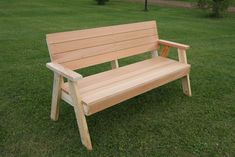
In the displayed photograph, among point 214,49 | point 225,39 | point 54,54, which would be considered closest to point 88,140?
point 54,54

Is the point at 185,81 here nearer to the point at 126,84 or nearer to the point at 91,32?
the point at 126,84

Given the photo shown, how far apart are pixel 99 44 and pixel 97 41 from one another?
5 cm

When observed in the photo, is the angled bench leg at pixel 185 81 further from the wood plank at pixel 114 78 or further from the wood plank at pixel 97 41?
the wood plank at pixel 97 41

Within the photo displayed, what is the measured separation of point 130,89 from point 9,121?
1572mm

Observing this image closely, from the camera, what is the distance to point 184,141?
3.01 meters

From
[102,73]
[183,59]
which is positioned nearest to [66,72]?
[102,73]

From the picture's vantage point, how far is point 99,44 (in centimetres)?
343

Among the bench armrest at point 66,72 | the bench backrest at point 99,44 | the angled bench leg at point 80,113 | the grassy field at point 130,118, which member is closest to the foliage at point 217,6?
the grassy field at point 130,118

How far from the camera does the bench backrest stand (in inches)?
119

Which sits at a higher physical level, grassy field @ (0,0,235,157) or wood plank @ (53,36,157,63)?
wood plank @ (53,36,157,63)

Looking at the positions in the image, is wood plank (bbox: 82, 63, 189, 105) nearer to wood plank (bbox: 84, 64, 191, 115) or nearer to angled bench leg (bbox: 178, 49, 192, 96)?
wood plank (bbox: 84, 64, 191, 115)

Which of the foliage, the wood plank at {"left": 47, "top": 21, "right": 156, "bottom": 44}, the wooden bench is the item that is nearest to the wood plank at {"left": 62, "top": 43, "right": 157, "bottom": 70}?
the wooden bench

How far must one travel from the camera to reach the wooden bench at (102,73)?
2.74 m

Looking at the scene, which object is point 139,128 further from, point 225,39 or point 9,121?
point 225,39
